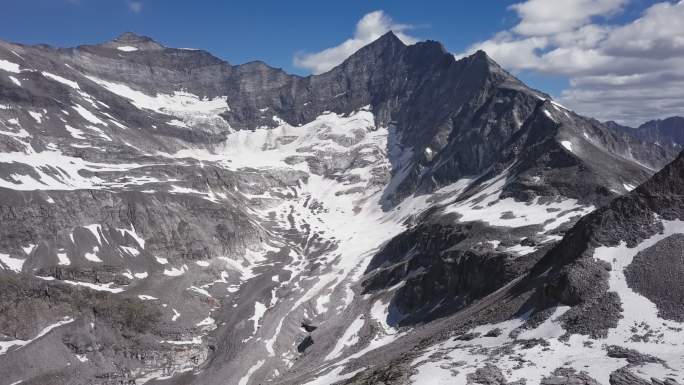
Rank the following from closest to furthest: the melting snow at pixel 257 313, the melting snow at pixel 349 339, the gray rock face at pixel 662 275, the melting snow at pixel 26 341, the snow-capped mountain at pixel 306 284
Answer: the gray rock face at pixel 662 275
the snow-capped mountain at pixel 306 284
the melting snow at pixel 349 339
the melting snow at pixel 26 341
the melting snow at pixel 257 313

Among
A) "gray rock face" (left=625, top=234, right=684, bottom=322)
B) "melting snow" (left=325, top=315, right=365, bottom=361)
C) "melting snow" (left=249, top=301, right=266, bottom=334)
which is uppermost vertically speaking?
"gray rock face" (left=625, top=234, right=684, bottom=322)

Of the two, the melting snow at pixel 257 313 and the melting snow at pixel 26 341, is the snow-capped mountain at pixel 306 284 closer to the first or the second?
the melting snow at pixel 26 341

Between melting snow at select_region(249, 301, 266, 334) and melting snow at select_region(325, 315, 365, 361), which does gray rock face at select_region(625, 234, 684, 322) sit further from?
melting snow at select_region(249, 301, 266, 334)

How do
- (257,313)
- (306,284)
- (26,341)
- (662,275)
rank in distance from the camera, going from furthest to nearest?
(306,284), (257,313), (26,341), (662,275)

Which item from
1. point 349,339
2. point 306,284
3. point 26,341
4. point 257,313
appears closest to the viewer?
point 349,339

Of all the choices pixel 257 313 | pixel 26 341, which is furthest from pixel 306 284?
pixel 26 341

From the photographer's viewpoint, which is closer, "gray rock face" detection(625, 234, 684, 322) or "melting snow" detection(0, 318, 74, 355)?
"gray rock face" detection(625, 234, 684, 322)

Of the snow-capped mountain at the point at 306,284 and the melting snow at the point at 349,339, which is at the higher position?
the snow-capped mountain at the point at 306,284

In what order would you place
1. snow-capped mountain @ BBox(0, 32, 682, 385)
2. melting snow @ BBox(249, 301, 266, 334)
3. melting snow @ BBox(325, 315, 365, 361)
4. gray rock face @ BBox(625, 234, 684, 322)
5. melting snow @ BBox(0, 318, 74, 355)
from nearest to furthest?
gray rock face @ BBox(625, 234, 684, 322) < snow-capped mountain @ BBox(0, 32, 682, 385) < melting snow @ BBox(325, 315, 365, 361) < melting snow @ BBox(0, 318, 74, 355) < melting snow @ BBox(249, 301, 266, 334)

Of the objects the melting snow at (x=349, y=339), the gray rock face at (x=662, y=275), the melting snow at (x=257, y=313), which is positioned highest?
the gray rock face at (x=662, y=275)

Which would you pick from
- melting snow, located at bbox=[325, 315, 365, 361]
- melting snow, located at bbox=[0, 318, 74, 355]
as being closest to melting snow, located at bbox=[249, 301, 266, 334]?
melting snow, located at bbox=[325, 315, 365, 361]

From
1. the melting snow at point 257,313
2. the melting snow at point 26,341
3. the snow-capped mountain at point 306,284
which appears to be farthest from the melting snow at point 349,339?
the melting snow at point 26,341

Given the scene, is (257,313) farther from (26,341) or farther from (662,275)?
(662,275)
